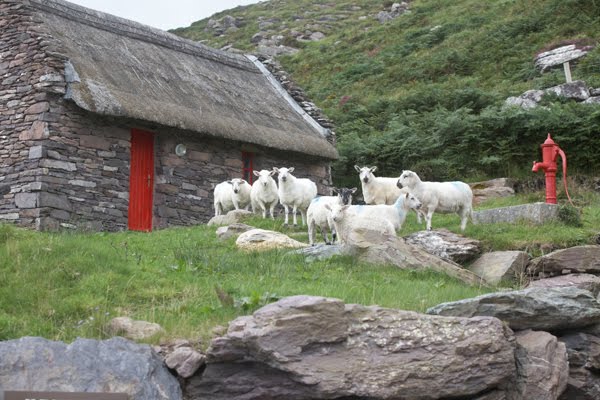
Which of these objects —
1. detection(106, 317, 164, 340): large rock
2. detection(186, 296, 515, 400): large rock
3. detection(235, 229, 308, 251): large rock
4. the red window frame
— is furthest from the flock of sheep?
detection(106, 317, 164, 340): large rock

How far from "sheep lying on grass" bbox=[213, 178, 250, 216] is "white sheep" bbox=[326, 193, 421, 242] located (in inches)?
222

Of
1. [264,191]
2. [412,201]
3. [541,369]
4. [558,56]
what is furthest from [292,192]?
[558,56]

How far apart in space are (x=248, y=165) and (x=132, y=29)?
5.26 meters

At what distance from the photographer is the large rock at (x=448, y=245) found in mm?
12656

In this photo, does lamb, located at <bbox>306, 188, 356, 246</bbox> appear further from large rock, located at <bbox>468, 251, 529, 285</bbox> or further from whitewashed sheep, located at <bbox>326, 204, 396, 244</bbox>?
large rock, located at <bbox>468, 251, 529, 285</bbox>

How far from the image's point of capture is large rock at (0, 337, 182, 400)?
22.3 feet

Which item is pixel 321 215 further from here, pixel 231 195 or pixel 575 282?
pixel 231 195

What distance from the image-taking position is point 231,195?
19484 mm

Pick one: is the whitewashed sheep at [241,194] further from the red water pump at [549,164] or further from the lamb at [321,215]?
the red water pump at [549,164]

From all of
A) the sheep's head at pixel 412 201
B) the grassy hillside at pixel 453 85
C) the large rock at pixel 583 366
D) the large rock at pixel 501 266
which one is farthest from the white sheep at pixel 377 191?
the large rock at pixel 583 366

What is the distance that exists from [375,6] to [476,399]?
70836 mm

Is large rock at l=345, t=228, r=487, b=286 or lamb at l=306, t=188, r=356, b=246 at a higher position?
lamb at l=306, t=188, r=356, b=246

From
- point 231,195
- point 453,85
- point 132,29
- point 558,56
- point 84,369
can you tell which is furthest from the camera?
point 453,85

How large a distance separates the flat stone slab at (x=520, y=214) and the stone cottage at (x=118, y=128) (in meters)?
7.64
